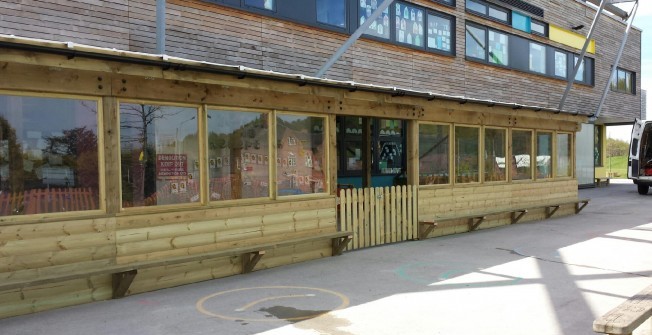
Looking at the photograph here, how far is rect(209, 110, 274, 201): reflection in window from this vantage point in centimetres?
695

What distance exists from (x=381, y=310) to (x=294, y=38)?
303 inches

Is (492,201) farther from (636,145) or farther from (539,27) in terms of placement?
(636,145)

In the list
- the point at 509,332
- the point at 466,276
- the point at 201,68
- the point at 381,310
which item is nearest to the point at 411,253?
the point at 466,276

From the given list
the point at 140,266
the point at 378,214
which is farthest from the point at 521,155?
the point at 140,266

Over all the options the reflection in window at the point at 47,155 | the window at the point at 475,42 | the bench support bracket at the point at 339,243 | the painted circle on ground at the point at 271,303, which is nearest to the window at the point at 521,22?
the window at the point at 475,42

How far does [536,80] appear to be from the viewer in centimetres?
1970

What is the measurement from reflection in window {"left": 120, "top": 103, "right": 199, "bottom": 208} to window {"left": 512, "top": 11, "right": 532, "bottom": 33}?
49.0 feet

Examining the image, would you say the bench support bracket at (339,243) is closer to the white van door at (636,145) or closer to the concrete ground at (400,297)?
the concrete ground at (400,297)

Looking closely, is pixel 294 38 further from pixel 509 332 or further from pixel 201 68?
pixel 509 332

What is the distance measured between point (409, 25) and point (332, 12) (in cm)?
291

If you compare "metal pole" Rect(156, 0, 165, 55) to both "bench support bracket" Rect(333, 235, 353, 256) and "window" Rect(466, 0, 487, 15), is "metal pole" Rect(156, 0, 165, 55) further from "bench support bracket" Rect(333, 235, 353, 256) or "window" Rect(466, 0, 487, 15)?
"window" Rect(466, 0, 487, 15)

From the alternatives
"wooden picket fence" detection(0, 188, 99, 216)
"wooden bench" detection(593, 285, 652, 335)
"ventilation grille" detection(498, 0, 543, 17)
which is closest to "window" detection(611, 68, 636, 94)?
"ventilation grille" detection(498, 0, 543, 17)

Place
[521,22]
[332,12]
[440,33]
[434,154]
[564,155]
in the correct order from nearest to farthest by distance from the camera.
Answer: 1. [434,154]
2. [332,12]
3. [564,155]
4. [440,33]
5. [521,22]

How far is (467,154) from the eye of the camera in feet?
36.7
